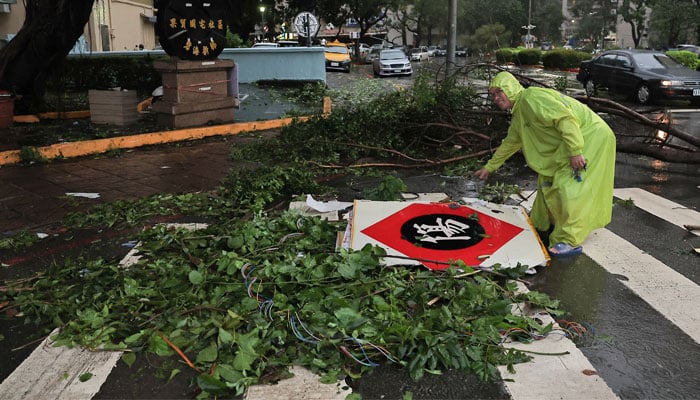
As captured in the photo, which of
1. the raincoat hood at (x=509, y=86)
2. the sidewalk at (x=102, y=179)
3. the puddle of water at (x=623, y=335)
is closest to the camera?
the puddle of water at (x=623, y=335)

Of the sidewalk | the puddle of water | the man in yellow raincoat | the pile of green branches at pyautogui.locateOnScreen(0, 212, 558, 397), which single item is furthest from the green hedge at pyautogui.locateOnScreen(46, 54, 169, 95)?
the puddle of water

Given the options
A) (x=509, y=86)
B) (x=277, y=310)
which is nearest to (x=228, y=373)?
(x=277, y=310)

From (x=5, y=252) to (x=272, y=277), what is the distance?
2602 mm

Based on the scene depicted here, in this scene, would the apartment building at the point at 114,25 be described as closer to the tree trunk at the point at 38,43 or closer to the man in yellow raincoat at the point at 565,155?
the tree trunk at the point at 38,43

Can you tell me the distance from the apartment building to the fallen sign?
22.2 meters

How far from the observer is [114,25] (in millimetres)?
28656

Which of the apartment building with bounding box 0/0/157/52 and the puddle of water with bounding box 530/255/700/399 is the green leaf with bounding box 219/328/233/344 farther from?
the apartment building with bounding box 0/0/157/52

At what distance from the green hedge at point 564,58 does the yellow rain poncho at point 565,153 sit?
31.8 meters

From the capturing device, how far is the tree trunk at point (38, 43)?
39.2ft

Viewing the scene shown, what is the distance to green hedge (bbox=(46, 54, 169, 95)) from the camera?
16.2 meters

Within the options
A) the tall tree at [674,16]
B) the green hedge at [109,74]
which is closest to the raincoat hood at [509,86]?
the green hedge at [109,74]

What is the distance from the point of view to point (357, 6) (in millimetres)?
51250

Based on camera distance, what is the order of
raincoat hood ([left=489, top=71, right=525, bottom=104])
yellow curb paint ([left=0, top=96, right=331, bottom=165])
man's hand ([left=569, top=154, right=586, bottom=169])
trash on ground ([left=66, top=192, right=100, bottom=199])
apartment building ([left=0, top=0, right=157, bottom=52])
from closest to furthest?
man's hand ([left=569, top=154, right=586, bottom=169])
raincoat hood ([left=489, top=71, right=525, bottom=104])
trash on ground ([left=66, top=192, right=100, bottom=199])
yellow curb paint ([left=0, top=96, right=331, bottom=165])
apartment building ([left=0, top=0, right=157, bottom=52])

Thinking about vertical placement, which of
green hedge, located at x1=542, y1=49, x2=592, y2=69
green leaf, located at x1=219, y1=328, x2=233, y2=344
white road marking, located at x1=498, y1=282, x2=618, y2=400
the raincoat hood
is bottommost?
white road marking, located at x1=498, y1=282, x2=618, y2=400
